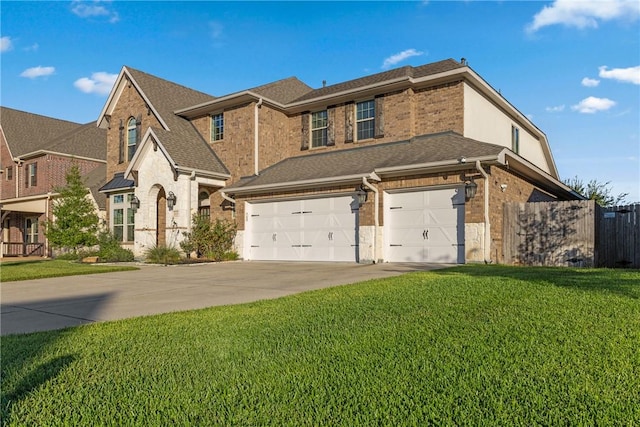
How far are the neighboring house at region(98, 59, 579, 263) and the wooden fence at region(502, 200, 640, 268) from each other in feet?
2.19

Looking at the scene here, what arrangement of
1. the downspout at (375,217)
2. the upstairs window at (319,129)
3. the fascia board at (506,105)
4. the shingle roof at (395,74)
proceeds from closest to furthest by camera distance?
1. the downspout at (375,217)
2. the fascia board at (506,105)
3. the shingle roof at (395,74)
4. the upstairs window at (319,129)

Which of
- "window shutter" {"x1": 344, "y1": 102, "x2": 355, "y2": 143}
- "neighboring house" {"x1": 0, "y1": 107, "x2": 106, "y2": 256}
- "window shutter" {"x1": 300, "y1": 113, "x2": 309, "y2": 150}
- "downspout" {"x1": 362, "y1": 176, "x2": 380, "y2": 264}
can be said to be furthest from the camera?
"neighboring house" {"x1": 0, "y1": 107, "x2": 106, "y2": 256}

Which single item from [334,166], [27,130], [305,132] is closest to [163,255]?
[334,166]

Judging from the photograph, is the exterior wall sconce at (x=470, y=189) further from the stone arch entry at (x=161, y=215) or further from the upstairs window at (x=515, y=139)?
the stone arch entry at (x=161, y=215)

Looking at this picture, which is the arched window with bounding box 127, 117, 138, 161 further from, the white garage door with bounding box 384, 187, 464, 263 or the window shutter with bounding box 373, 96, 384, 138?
the white garage door with bounding box 384, 187, 464, 263

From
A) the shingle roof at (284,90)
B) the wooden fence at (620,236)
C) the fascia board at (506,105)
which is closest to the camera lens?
the wooden fence at (620,236)

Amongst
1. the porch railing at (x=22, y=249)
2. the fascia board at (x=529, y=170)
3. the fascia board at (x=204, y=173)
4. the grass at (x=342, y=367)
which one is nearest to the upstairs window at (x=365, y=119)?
the fascia board at (x=529, y=170)

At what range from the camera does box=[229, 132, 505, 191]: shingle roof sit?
13.2 metres

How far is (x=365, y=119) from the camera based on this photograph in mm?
17266

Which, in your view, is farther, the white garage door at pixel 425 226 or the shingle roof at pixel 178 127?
the shingle roof at pixel 178 127

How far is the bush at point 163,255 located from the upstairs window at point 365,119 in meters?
8.32

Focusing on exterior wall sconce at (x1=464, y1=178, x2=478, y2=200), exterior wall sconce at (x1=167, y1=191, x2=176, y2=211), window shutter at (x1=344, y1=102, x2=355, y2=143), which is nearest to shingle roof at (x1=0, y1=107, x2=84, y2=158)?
exterior wall sconce at (x1=167, y1=191, x2=176, y2=211)

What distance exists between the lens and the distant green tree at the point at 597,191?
27.5m

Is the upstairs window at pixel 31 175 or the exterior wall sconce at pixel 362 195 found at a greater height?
the upstairs window at pixel 31 175
